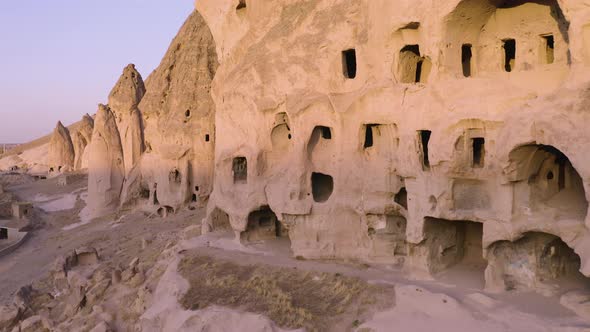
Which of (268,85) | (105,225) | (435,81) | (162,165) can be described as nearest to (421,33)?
(435,81)

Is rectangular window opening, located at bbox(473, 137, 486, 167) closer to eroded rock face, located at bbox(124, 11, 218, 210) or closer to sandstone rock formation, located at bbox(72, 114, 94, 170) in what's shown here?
eroded rock face, located at bbox(124, 11, 218, 210)

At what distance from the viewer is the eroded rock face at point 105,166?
116 ft

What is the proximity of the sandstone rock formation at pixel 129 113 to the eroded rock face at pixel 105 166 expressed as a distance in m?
→ 0.52

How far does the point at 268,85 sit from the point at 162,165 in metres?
12.7

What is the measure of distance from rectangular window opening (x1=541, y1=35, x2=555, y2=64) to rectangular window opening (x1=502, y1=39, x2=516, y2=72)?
97 cm

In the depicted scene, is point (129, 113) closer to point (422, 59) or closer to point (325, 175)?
point (325, 175)

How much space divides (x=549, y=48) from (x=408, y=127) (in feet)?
14.8

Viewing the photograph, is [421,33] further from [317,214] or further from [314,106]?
[317,214]

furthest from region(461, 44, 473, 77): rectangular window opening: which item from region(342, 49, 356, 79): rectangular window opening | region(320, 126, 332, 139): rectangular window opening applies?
region(320, 126, 332, 139): rectangular window opening

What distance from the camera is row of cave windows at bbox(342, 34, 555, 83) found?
15.4 meters

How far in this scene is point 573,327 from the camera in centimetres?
1170

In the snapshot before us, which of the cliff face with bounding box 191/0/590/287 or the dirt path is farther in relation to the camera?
the dirt path

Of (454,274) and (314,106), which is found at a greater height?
(314,106)

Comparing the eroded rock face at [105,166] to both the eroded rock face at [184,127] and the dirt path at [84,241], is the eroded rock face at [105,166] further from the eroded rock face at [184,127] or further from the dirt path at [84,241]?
the eroded rock face at [184,127]
